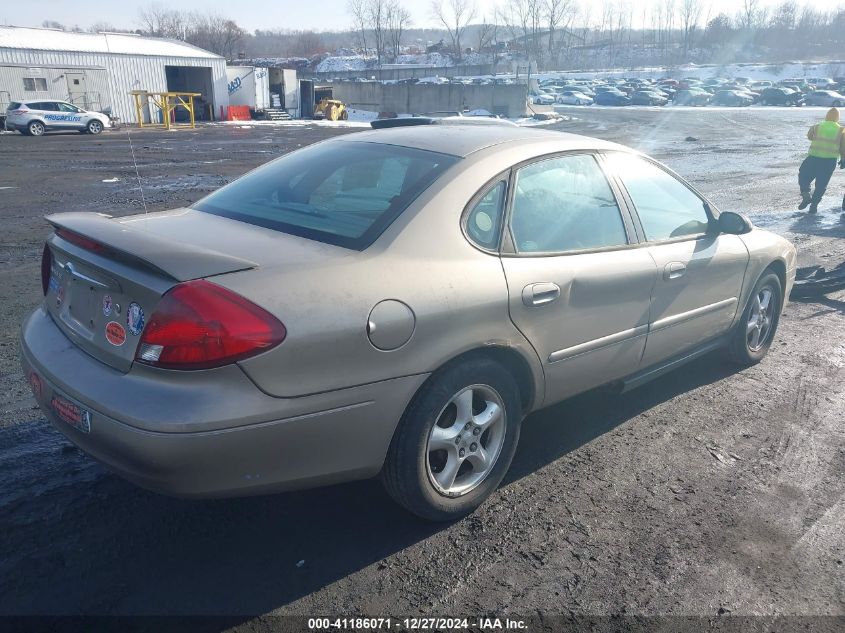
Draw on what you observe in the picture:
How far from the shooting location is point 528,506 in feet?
10.4

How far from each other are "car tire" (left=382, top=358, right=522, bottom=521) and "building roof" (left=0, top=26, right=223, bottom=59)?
3898 centimetres

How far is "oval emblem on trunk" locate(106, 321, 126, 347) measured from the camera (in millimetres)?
2479

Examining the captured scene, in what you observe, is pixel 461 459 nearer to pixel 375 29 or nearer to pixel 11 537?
pixel 11 537

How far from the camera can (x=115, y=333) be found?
8.25 ft

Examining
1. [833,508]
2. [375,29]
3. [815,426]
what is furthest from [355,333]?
[375,29]

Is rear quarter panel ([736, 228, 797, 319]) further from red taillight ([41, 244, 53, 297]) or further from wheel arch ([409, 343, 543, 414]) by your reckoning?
red taillight ([41, 244, 53, 297])

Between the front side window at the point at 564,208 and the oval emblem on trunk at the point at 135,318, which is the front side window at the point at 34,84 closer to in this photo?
the front side window at the point at 564,208

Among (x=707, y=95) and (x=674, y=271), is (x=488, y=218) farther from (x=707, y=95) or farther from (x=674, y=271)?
(x=707, y=95)

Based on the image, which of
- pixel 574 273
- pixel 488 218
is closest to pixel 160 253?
pixel 488 218

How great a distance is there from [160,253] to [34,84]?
37.9 m

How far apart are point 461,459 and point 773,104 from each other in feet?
201

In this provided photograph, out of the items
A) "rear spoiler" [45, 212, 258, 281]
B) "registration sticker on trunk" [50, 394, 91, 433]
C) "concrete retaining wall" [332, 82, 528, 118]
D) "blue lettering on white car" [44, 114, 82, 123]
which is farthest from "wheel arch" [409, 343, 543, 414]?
"concrete retaining wall" [332, 82, 528, 118]

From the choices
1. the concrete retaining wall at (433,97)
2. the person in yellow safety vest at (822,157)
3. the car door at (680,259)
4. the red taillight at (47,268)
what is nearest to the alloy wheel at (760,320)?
the car door at (680,259)

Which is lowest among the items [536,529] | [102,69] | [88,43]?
[536,529]
